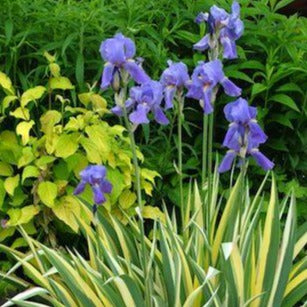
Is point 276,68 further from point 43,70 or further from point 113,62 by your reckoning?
point 113,62

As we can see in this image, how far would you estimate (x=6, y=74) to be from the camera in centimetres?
358

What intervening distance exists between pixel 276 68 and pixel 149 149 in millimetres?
722

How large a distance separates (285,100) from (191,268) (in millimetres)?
1284

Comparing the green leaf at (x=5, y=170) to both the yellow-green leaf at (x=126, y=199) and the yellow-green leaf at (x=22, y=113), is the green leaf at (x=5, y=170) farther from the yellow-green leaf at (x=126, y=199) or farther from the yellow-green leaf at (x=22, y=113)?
the yellow-green leaf at (x=126, y=199)

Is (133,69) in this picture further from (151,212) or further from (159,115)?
Result: (151,212)

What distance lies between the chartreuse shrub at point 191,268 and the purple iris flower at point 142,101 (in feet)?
1.33

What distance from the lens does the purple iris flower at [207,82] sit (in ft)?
8.09

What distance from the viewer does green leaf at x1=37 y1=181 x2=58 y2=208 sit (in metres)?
3.27

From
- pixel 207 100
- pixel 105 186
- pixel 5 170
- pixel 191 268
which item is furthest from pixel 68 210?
pixel 207 100

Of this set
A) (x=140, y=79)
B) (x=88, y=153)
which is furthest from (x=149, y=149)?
(x=140, y=79)

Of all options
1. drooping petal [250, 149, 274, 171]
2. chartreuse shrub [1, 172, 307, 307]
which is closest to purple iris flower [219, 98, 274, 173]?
drooping petal [250, 149, 274, 171]

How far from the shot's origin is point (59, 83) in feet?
11.5

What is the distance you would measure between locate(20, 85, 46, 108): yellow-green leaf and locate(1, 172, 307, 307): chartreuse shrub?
0.66 m

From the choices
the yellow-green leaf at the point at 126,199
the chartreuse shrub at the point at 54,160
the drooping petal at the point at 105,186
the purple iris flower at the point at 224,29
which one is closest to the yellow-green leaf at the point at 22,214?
the chartreuse shrub at the point at 54,160
